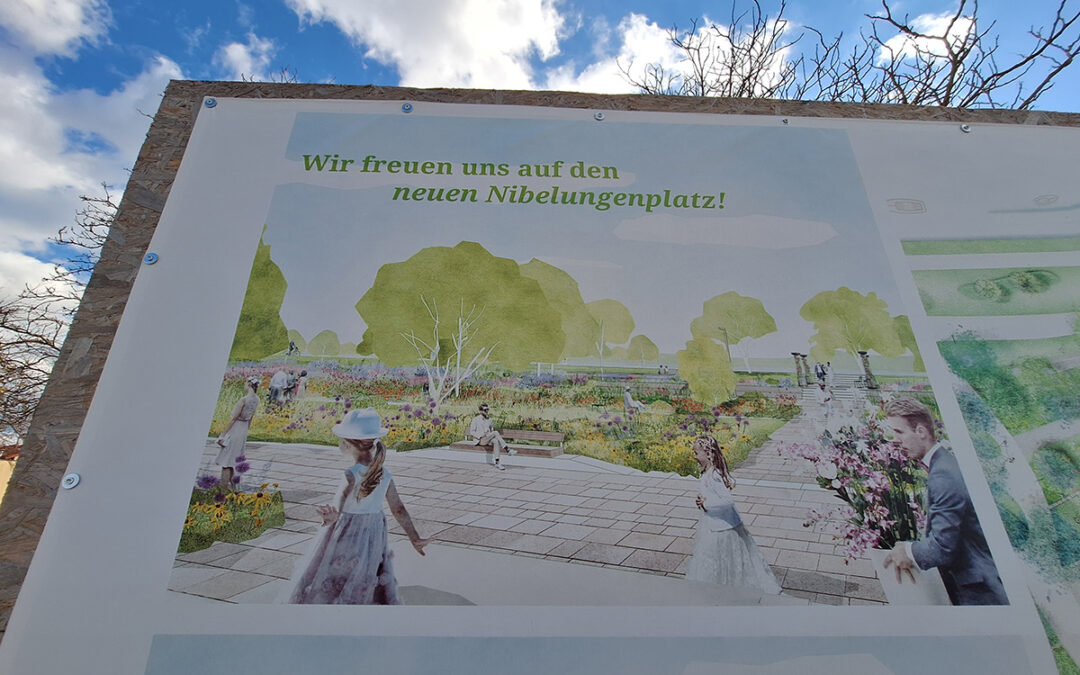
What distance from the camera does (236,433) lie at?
1722mm

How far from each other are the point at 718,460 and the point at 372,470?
1.18 m

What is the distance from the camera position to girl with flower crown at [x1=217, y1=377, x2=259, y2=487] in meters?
1.67

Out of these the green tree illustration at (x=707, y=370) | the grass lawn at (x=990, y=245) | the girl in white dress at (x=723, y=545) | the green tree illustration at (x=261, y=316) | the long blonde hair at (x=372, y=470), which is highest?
the grass lawn at (x=990, y=245)

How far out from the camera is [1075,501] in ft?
5.69

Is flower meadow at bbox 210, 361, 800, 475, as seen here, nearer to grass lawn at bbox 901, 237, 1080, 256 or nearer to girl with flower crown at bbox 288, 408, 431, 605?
girl with flower crown at bbox 288, 408, 431, 605

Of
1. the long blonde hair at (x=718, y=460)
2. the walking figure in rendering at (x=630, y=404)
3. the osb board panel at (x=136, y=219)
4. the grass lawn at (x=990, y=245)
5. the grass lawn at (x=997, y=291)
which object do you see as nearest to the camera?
the osb board panel at (x=136, y=219)

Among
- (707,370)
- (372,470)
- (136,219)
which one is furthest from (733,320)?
(136,219)

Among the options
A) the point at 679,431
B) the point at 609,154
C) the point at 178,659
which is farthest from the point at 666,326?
the point at 178,659

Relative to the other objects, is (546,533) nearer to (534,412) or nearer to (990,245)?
(534,412)

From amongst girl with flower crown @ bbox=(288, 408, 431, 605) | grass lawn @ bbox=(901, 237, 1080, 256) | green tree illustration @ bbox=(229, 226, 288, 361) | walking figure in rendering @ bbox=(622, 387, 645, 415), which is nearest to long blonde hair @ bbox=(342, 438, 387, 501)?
girl with flower crown @ bbox=(288, 408, 431, 605)

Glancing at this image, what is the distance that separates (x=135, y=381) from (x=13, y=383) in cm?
481

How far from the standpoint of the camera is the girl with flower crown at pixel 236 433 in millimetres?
1667

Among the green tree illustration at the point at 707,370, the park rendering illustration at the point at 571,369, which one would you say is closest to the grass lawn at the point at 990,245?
the park rendering illustration at the point at 571,369

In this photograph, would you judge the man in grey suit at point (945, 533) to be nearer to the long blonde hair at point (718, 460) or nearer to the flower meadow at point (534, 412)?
the flower meadow at point (534, 412)
